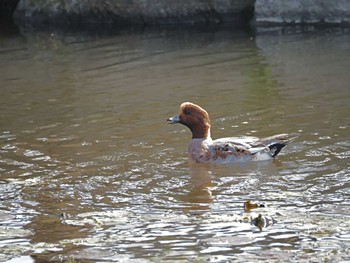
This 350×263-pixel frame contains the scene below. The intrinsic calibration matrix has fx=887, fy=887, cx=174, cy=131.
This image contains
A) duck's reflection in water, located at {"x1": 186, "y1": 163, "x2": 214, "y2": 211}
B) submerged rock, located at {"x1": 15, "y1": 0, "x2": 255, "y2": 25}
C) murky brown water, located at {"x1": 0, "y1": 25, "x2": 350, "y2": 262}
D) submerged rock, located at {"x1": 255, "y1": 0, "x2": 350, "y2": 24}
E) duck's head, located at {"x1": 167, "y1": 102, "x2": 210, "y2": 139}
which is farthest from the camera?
submerged rock, located at {"x1": 15, "y1": 0, "x2": 255, "y2": 25}

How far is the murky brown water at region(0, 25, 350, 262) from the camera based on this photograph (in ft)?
20.7

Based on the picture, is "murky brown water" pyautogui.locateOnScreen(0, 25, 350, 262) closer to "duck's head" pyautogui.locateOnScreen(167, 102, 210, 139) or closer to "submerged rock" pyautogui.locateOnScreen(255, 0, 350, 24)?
"duck's head" pyautogui.locateOnScreen(167, 102, 210, 139)

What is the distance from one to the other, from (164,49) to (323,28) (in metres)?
3.39

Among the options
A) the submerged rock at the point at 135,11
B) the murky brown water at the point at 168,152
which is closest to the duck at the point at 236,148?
the murky brown water at the point at 168,152

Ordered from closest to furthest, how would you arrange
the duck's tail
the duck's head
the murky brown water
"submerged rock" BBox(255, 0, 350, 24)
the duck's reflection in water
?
the murky brown water
the duck's reflection in water
the duck's tail
the duck's head
"submerged rock" BBox(255, 0, 350, 24)

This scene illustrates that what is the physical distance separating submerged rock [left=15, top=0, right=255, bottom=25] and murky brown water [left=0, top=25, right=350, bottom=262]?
1898mm

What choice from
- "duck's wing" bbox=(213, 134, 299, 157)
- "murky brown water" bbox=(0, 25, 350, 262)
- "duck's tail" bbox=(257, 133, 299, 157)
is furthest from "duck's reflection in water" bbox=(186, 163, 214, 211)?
"duck's tail" bbox=(257, 133, 299, 157)

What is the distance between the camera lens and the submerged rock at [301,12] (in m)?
17.3

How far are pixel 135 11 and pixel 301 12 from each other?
3602 millimetres

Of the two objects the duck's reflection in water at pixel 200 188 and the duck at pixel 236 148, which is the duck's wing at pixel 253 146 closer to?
the duck at pixel 236 148

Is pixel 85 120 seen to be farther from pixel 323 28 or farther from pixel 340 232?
pixel 323 28

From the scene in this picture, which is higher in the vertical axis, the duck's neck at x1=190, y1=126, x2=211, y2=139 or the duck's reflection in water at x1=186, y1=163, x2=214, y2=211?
the duck's neck at x1=190, y1=126, x2=211, y2=139

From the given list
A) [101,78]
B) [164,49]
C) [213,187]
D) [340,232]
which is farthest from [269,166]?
[164,49]

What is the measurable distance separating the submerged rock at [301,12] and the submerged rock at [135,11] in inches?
23.4
